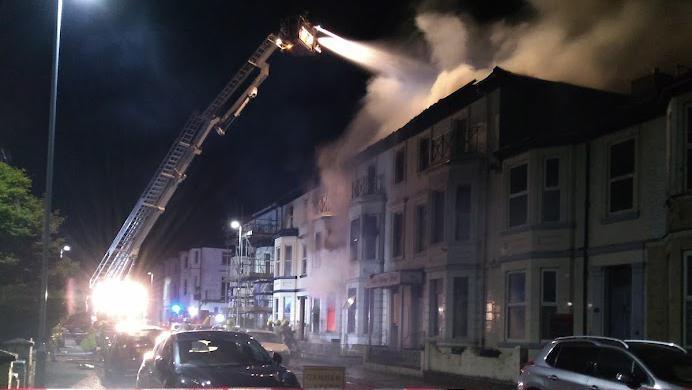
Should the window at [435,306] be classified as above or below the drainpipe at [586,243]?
below

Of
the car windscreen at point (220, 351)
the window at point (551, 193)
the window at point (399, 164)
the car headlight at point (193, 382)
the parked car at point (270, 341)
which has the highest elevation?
the window at point (399, 164)

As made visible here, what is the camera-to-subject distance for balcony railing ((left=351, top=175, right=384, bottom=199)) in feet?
102

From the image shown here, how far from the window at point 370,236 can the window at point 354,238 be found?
516mm

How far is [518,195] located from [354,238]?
11.8m

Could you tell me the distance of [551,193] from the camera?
20.6 metres

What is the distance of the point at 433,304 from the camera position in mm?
25859

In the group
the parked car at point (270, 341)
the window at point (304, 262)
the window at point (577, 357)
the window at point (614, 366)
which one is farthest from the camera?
the window at point (304, 262)

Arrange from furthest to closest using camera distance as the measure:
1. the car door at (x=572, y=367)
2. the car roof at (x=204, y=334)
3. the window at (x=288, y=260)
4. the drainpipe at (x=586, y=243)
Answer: the window at (x=288, y=260)
the drainpipe at (x=586, y=243)
the car roof at (x=204, y=334)
the car door at (x=572, y=367)

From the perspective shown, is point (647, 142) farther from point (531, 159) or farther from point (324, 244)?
point (324, 244)

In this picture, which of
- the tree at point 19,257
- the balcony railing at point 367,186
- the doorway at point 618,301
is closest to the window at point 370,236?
the balcony railing at point 367,186

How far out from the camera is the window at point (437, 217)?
25.6 meters

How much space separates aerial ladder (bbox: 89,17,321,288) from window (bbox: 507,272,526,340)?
33.4 ft

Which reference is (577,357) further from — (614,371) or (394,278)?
(394,278)

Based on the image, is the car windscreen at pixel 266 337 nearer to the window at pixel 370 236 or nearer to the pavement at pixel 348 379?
the pavement at pixel 348 379
